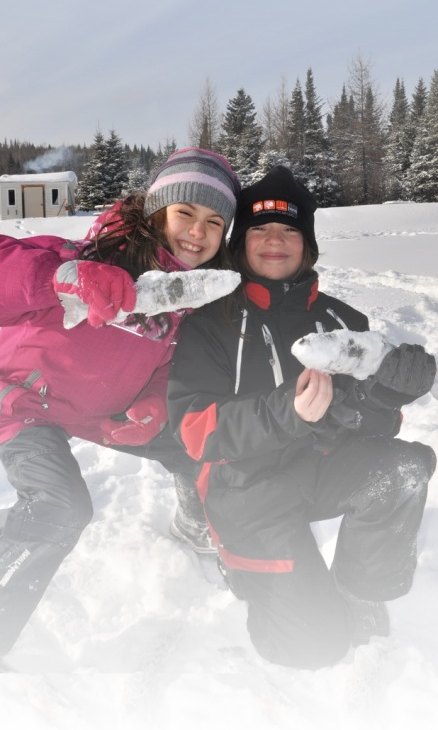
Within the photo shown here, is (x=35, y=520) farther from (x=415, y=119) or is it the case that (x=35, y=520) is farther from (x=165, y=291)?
(x=415, y=119)

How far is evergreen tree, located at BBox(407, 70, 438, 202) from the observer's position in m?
29.5

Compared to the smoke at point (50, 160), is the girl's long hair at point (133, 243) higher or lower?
lower

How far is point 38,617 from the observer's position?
210cm

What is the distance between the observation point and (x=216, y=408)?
1904 mm

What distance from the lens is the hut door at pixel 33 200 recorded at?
3603cm

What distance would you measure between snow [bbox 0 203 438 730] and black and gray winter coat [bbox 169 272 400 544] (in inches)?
20.4

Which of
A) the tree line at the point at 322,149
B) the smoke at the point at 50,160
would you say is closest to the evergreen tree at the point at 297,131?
the tree line at the point at 322,149

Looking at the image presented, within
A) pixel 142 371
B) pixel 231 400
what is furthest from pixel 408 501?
pixel 142 371

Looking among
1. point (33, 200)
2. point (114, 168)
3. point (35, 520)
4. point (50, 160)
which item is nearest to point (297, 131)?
point (114, 168)

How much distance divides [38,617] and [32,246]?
54.5 inches

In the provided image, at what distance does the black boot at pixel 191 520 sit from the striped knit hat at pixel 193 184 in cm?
118

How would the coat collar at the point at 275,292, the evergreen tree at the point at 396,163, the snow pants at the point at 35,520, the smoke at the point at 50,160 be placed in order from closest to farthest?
1. the snow pants at the point at 35,520
2. the coat collar at the point at 275,292
3. the evergreen tree at the point at 396,163
4. the smoke at the point at 50,160

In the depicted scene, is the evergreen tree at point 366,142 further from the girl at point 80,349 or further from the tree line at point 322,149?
the girl at point 80,349

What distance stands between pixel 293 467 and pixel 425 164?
104 ft
